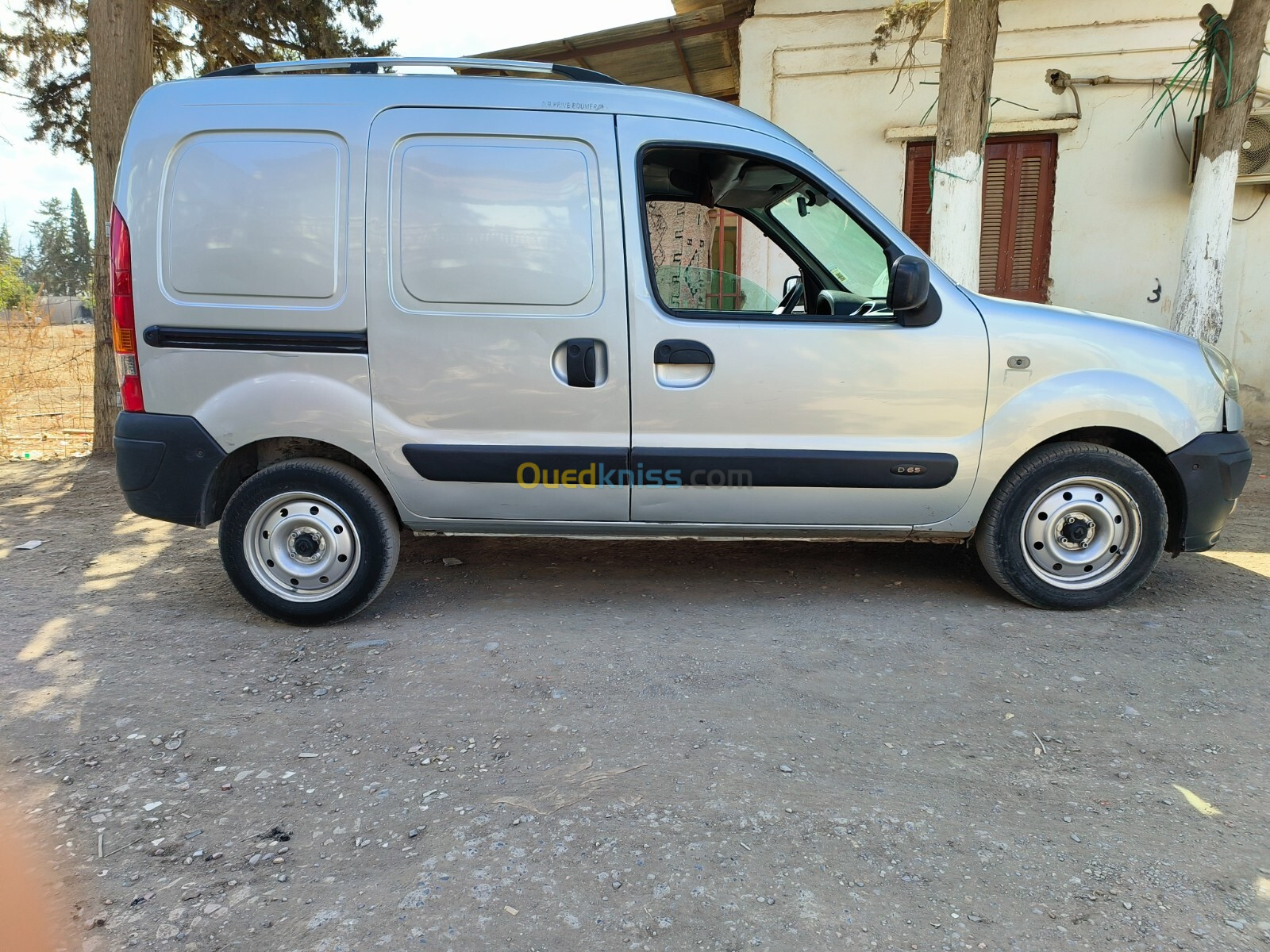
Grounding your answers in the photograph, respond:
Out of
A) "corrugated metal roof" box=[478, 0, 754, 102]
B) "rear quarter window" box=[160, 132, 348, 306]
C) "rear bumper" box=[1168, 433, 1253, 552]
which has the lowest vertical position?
"rear bumper" box=[1168, 433, 1253, 552]

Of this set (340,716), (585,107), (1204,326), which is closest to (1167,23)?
(1204,326)

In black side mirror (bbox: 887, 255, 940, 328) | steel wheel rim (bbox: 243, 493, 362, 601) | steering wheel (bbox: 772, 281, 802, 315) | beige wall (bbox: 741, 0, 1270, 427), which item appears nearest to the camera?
black side mirror (bbox: 887, 255, 940, 328)

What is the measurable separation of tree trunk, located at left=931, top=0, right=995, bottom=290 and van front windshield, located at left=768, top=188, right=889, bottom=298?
1562mm

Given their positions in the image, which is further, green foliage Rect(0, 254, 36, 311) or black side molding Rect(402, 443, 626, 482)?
green foliage Rect(0, 254, 36, 311)

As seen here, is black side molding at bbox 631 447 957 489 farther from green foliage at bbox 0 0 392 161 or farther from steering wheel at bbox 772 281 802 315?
green foliage at bbox 0 0 392 161

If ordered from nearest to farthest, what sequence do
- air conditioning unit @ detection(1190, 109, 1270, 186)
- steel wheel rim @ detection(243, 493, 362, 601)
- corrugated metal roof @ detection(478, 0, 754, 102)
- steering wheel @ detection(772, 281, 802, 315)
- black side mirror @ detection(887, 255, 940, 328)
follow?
black side mirror @ detection(887, 255, 940, 328) → steel wheel rim @ detection(243, 493, 362, 601) → steering wheel @ detection(772, 281, 802, 315) → air conditioning unit @ detection(1190, 109, 1270, 186) → corrugated metal roof @ detection(478, 0, 754, 102)

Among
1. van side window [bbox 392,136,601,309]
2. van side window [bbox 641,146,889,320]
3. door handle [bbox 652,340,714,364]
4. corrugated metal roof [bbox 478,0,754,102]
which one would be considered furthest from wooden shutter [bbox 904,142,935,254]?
van side window [bbox 392,136,601,309]

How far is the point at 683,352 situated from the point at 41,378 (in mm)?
9360

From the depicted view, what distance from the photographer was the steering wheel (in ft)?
15.2

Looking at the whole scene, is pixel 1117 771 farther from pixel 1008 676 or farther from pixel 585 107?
pixel 585 107

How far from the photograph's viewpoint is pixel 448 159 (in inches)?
133

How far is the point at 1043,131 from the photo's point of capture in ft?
25.6

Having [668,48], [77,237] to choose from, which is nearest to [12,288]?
[668,48]

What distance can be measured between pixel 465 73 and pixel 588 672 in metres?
2.54
